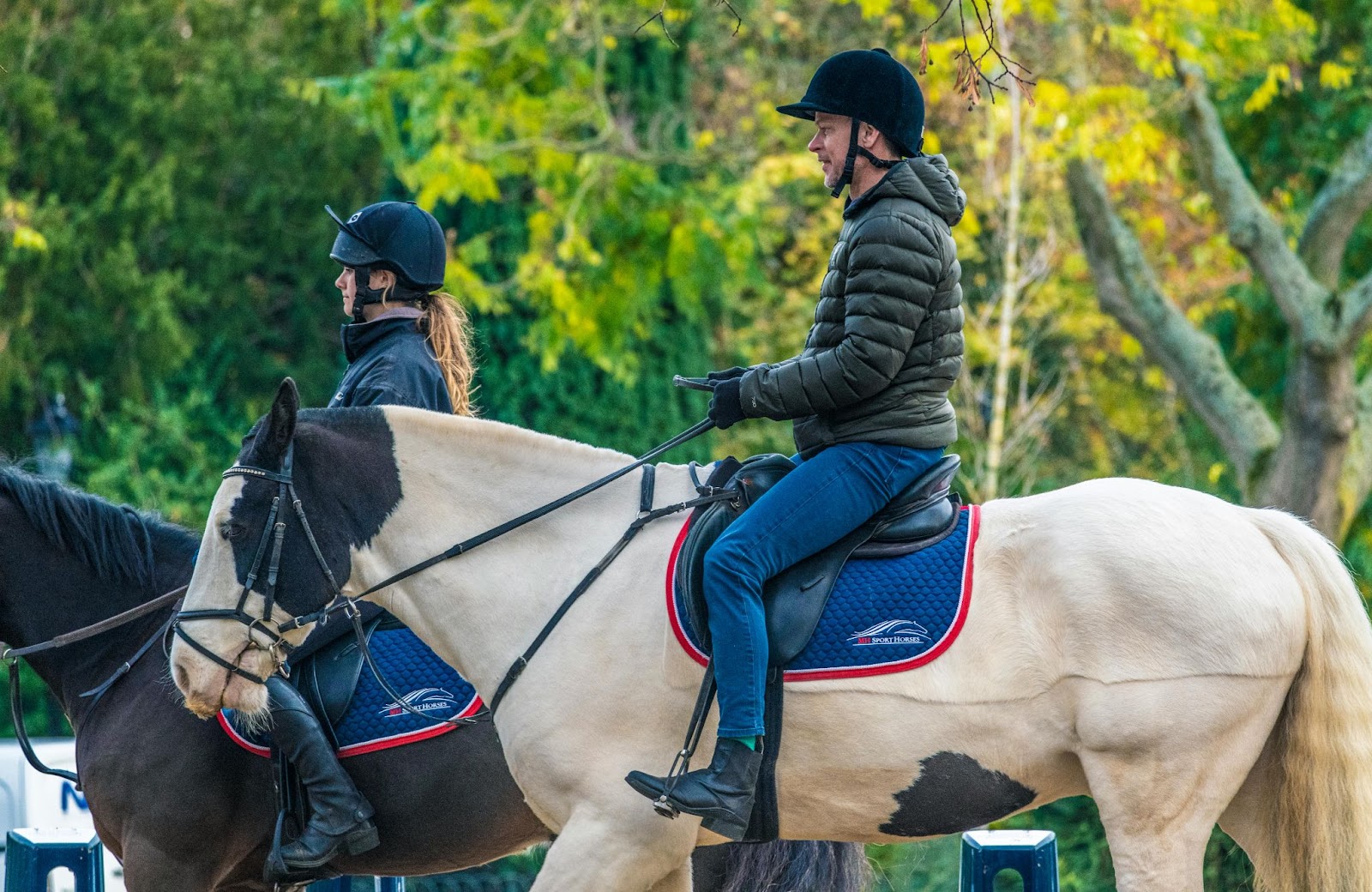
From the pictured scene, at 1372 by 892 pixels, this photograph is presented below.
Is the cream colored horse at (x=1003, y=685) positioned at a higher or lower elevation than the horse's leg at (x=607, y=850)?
higher

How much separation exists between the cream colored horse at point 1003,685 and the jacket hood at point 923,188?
0.83 meters

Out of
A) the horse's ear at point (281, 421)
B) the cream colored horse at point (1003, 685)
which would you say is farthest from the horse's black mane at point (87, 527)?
the horse's ear at point (281, 421)

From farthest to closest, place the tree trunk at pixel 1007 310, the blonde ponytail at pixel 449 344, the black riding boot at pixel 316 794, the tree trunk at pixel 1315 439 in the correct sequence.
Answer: the tree trunk at pixel 1007 310
the tree trunk at pixel 1315 439
the blonde ponytail at pixel 449 344
the black riding boot at pixel 316 794

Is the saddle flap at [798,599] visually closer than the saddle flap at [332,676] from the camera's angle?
Yes

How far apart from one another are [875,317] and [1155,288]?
7.70m

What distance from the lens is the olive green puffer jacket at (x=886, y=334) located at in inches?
149

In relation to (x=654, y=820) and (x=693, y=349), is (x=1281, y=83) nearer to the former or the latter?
(x=693, y=349)

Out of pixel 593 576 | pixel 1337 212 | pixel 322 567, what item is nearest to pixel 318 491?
pixel 322 567

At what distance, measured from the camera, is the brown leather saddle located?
381cm

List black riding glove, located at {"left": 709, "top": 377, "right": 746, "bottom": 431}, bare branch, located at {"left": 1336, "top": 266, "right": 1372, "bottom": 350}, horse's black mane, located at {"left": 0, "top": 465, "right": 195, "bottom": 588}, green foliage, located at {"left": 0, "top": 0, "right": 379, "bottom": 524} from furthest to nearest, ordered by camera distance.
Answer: green foliage, located at {"left": 0, "top": 0, "right": 379, "bottom": 524}
bare branch, located at {"left": 1336, "top": 266, "right": 1372, "bottom": 350}
horse's black mane, located at {"left": 0, "top": 465, "right": 195, "bottom": 588}
black riding glove, located at {"left": 709, "top": 377, "right": 746, "bottom": 431}

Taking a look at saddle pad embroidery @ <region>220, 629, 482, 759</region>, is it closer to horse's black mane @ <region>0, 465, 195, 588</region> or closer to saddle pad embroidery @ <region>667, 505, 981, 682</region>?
horse's black mane @ <region>0, 465, 195, 588</region>

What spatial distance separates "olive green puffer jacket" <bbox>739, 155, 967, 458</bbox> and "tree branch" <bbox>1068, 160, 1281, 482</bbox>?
7213 mm

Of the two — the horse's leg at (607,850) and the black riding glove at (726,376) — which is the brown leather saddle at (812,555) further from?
the horse's leg at (607,850)

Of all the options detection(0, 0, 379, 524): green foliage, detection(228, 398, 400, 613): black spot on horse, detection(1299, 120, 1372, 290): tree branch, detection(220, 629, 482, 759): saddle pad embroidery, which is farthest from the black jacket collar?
detection(0, 0, 379, 524): green foliage
